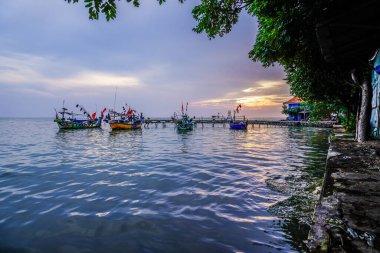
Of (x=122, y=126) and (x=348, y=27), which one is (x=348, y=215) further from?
(x=122, y=126)

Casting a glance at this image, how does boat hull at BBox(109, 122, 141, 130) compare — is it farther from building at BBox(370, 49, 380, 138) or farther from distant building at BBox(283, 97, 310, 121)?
building at BBox(370, 49, 380, 138)

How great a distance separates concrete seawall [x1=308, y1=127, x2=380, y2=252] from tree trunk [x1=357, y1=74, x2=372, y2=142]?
22.2 ft

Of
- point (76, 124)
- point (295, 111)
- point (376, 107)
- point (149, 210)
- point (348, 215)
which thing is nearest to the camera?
point (348, 215)

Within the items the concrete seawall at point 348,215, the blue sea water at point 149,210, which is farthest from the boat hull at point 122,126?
the concrete seawall at point 348,215

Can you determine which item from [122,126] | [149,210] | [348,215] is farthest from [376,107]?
[122,126]

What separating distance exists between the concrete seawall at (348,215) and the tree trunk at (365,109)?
6767 millimetres

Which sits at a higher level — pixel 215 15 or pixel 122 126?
pixel 215 15

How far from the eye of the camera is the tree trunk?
1009 cm

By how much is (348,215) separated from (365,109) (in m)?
9.86

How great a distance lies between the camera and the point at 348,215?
2.75 m

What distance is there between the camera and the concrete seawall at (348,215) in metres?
2.15

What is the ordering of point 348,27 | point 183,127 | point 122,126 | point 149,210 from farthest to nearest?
point 122,126
point 183,127
point 149,210
point 348,27

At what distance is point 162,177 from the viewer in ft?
32.5

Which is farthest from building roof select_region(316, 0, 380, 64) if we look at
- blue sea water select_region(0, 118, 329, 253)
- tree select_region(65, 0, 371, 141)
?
blue sea water select_region(0, 118, 329, 253)
